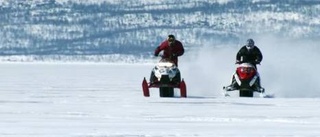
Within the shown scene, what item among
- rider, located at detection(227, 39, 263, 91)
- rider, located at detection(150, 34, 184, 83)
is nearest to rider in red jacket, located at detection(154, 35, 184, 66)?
rider, located at detection(150, 34, 184, 83)

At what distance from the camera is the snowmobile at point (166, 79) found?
2402cm

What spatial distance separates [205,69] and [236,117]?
13179mm

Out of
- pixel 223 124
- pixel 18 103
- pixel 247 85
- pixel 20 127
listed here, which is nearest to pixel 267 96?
pixel 247 85

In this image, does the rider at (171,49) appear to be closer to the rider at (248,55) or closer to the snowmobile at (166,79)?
the snowmobile at (166,79)

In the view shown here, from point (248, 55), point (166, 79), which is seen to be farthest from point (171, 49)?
point (248, 55)

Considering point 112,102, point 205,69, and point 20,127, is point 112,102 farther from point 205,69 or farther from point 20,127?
point 205,69

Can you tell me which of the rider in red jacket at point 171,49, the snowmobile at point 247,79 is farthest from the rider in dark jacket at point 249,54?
the rider in red jacket at point 171,49

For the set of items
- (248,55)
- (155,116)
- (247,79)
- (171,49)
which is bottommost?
(247,79)

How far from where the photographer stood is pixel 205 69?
3086cm

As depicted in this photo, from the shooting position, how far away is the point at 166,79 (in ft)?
78.8

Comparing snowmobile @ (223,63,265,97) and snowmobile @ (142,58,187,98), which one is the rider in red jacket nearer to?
snowmobile @ (142,58,187,98)

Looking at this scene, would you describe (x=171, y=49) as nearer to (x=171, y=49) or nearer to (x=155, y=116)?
(x=171, y=49)

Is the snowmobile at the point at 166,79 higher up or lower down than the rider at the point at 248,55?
lower down

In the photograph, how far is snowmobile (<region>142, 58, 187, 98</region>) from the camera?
2402 centimetres
